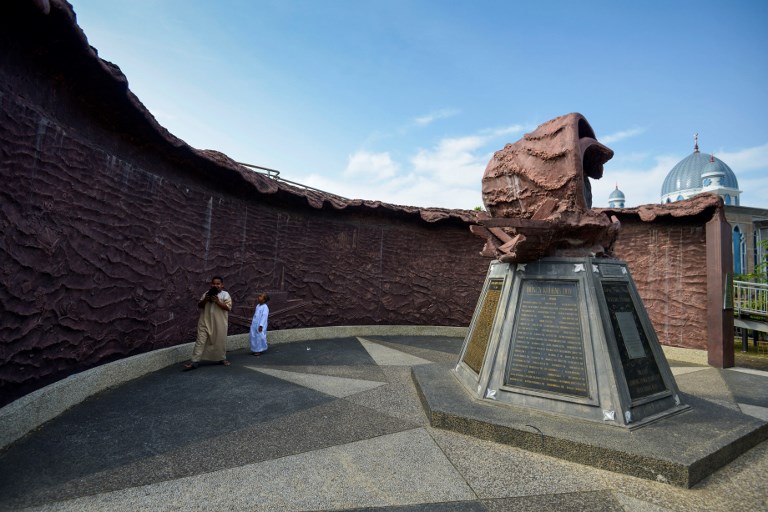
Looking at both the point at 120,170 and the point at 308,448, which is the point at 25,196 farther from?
the point at 308,448

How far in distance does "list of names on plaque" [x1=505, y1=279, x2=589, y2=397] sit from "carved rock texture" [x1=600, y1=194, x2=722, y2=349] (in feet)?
15.3

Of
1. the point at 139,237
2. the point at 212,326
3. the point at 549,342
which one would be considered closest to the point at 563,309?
the point at 549,342

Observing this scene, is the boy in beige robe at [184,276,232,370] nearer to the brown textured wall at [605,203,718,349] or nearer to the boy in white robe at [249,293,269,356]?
the boy in white robe at [249,293,269,356]

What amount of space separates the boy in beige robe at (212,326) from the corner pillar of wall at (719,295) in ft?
30.4

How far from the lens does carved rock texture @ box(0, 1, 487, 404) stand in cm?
365

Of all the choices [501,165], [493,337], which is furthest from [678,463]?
[501,165]

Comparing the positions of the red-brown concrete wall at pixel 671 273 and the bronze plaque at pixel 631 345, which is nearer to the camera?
the bronze plaque at pixel 631 345

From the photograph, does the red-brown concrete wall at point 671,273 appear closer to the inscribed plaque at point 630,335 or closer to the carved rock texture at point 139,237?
the carved rock texture at point 139,237

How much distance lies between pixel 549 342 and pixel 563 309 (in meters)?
0.38

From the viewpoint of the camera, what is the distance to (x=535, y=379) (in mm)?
3693

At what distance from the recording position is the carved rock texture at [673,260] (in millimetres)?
7742

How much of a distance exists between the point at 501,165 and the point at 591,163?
116 cm

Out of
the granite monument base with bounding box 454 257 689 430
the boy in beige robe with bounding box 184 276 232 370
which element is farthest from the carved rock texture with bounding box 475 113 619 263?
the boy in beige robe with bounding box 184 276 232 370

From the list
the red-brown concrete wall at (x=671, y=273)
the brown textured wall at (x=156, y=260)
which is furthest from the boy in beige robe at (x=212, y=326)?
the red-brown concrete wall at (x=671, y=273)
